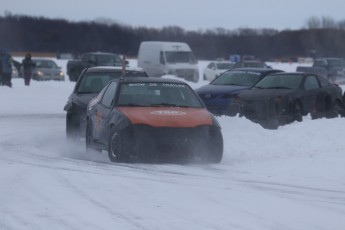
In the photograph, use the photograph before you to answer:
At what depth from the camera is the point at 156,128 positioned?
11594mm

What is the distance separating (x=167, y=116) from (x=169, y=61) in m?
29.1

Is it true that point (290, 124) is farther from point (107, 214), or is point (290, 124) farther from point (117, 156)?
point (107, 214)

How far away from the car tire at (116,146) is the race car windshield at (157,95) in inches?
29.7

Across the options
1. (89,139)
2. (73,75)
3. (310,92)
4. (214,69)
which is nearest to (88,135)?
(89,139)

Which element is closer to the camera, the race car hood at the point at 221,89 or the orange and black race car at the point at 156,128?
the orange and black race car at the point at 156,128

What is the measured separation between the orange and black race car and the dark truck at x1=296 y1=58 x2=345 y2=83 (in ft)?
89.0

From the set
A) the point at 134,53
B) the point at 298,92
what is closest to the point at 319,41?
the point at 134,53

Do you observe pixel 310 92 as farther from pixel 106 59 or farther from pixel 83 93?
pixel 106 59

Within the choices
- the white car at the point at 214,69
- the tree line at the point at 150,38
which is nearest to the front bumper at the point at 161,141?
the white car at the point at 214,69

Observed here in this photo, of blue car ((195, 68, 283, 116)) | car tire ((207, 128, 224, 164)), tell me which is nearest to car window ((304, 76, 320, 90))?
blue car ((195, 68, 283, 116))

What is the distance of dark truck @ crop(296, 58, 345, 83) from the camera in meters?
39.9

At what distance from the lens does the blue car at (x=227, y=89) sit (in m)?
20.1

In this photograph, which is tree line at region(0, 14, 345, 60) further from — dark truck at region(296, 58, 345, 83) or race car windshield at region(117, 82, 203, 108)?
race car windshield at region(117, 82, 203, 108)

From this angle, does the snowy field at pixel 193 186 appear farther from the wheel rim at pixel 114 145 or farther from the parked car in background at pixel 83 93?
the parked car in background at pixel 83 93
